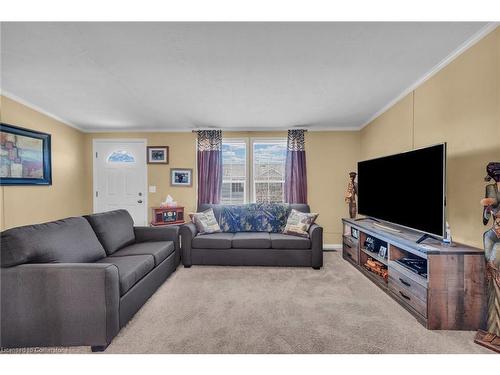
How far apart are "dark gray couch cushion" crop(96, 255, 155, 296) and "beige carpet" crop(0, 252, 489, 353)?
1.11ft

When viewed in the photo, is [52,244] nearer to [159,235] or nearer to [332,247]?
[159,235]

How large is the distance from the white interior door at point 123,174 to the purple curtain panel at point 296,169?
2.97m

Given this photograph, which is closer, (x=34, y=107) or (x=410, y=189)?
(x=410, y=189)

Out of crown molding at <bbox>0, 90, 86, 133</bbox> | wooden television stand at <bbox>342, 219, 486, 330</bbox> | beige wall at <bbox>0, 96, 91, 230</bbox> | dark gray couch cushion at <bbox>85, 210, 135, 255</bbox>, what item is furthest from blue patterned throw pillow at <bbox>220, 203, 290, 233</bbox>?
crown molding at <bbox>0, 90, 86, 133</bbox>

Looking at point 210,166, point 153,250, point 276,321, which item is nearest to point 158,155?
point 210,166

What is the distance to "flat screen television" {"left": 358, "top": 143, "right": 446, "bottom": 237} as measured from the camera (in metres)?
2.02

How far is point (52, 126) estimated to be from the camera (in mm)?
3816

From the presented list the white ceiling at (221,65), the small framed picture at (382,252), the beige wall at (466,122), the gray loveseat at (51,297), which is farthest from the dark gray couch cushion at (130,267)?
the beige wall at (466,122)

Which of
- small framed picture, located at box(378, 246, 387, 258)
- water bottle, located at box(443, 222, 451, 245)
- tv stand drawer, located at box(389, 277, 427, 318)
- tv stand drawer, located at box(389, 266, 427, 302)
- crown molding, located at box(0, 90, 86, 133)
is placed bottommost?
tv stand drawer, located at box(389, 277, 427, 318)

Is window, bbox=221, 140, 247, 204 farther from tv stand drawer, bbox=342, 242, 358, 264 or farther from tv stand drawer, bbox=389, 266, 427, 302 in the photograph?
tv stand drawer, bbox=389, 266, 427, 302

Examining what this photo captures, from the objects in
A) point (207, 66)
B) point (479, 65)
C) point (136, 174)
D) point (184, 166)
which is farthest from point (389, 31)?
point (136, 174)

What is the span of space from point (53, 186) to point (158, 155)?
180 centimetres

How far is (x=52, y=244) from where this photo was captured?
188 centimetres

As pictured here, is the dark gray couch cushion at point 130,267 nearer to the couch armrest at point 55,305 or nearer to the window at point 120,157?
the couch armrest at point 55,305
